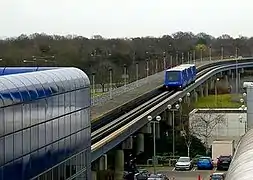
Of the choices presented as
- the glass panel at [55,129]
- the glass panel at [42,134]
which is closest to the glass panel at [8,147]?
the glass panel at [42,134]

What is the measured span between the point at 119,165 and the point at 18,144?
21837 millimetres

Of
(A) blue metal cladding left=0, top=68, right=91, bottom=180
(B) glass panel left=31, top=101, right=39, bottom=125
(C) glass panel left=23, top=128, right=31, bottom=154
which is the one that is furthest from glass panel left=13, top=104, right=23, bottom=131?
(B) glass panel left=31, top=101, right=39, bottom=125

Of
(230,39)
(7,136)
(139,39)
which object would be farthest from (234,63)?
(7,136)

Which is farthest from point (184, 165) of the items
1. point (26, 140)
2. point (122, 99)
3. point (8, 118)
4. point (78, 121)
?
point (8, 118)

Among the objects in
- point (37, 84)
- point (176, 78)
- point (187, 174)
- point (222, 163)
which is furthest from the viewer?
point (176, 78)

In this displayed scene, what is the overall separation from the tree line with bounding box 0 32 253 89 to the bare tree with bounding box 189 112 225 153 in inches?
685

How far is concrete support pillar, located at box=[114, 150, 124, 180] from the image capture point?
40.6m

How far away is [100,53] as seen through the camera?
109m

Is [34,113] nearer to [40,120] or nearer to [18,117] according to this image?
[40,120]

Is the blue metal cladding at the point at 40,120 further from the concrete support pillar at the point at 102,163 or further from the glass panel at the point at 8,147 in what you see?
the concrete support pillar at the point at 102,163

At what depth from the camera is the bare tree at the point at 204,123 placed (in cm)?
5250

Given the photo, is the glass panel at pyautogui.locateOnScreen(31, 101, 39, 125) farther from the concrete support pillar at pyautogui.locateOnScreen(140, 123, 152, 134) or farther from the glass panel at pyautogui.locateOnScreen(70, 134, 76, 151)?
the concrete support pillar at pyautogui.locateOnScreen(140, 123, 152, 134)

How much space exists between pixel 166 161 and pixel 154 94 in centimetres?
2370

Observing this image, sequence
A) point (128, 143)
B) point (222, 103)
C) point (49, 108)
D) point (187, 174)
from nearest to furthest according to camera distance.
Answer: point (49, 108) → point (187, 174) → point (128, 143) → point (222, 103)
